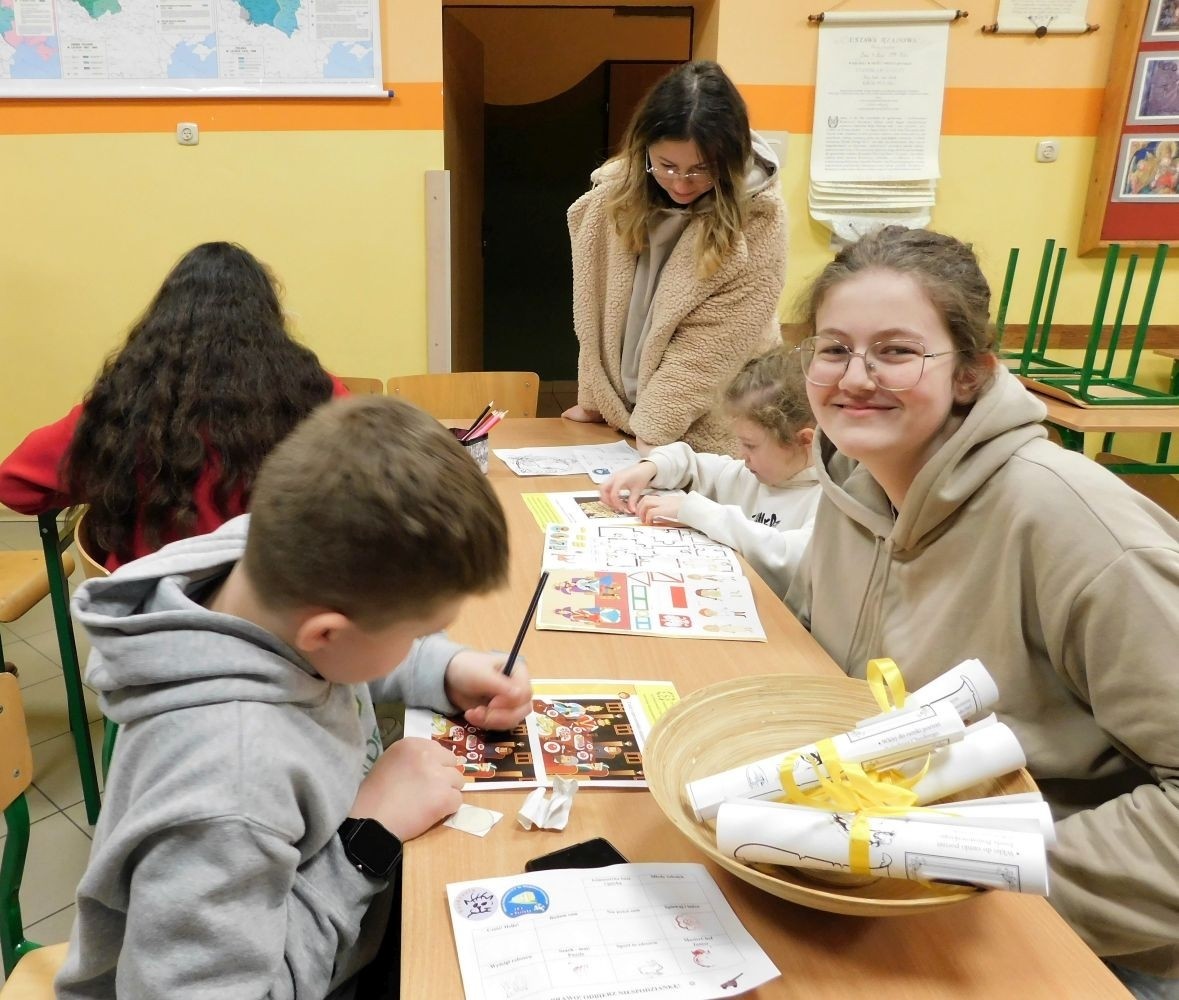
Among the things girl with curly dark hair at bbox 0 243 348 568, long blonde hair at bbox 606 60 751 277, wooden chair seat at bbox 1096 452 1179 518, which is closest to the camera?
girl with curly dark hair at bbox 0 243 348 568

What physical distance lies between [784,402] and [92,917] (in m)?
1.29

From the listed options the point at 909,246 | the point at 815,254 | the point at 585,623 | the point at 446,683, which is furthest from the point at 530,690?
the point at 815,254

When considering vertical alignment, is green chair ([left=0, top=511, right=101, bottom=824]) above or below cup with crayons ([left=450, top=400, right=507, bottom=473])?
below

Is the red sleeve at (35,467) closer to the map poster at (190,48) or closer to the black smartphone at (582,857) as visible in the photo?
the black smartphone at (582,857)

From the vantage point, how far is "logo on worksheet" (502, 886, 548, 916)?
28.7 inches

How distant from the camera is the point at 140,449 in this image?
1.39 meters

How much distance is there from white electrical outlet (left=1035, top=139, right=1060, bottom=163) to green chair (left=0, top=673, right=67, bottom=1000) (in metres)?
3.85

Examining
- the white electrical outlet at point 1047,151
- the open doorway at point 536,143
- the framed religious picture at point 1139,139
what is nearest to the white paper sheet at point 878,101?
the white electrical outlet at point 1047,151

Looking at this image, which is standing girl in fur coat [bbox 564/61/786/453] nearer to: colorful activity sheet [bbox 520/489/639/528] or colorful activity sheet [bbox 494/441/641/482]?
colorful activity sheet [bbox 494/441/641/482]

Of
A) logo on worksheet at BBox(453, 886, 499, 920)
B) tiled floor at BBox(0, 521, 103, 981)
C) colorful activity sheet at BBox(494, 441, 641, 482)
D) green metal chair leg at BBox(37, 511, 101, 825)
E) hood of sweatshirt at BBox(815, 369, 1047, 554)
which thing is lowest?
tiled floor at BBox(0, 521, 103, 981)

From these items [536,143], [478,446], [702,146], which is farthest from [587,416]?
[536,143]

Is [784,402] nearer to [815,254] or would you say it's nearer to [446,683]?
[446,683]

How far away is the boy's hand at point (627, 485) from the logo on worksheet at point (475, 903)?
1.01 meters

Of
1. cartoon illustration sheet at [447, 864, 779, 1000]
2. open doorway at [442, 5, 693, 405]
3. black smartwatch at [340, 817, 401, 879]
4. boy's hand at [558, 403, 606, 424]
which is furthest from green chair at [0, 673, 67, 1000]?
open doorway at [442, 5, 693, 405]
